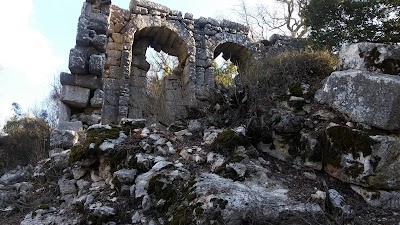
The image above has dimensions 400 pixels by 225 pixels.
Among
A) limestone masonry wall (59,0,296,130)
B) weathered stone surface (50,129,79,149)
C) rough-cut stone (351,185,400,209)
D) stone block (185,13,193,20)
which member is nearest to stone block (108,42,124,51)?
limestone masonry wall (59,0,296,130)

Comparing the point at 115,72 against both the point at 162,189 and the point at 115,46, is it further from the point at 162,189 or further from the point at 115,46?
the point at 162,189

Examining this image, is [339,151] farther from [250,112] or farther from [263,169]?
[250,112]

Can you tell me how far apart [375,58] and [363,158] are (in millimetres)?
1310

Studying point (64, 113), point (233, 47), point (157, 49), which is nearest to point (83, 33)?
point (64, 113)

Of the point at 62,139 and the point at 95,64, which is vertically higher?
the point at 95,64

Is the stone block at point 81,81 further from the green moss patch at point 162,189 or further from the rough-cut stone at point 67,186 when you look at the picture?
the green moss patch at point 162,189

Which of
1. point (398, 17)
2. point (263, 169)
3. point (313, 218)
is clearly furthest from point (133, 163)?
point (398, 17)

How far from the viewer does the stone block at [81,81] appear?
25.1 ft

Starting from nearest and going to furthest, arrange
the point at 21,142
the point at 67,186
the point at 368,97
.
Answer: the point at 368,97, the point at 67,186, the point at 21,142

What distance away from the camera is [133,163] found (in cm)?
377

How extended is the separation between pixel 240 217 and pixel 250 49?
9581mm

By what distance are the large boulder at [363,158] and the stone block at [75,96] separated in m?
5.67

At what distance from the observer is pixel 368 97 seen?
140 inches

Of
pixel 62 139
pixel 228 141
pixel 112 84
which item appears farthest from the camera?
pixel 112 84
